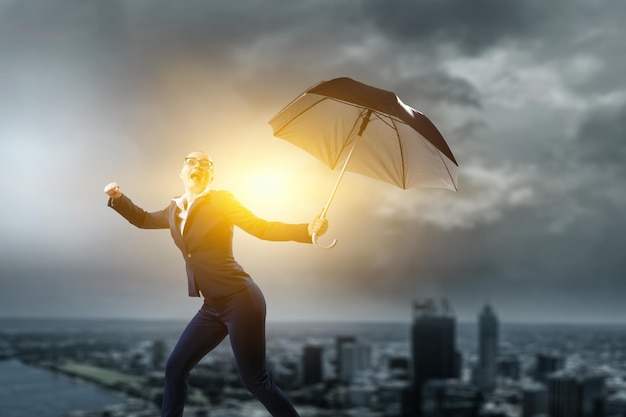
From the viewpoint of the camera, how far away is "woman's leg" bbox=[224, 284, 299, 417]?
2.74 meters

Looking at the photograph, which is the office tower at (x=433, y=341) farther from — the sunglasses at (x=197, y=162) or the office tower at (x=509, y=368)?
the sunglasses at (x=197, y=162)

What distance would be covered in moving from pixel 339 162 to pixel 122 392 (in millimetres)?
11735

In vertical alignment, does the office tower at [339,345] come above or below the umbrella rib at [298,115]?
below

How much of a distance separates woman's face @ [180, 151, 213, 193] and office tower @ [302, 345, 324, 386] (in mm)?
17729

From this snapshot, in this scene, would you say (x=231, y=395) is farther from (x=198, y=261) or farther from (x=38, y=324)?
(x=198, y=261)

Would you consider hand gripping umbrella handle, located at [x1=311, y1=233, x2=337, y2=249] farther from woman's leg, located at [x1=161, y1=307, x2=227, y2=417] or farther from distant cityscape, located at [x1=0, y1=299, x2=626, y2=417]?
distant cityscape, located at [x1=0, y1=299, x2=626, y2=417]

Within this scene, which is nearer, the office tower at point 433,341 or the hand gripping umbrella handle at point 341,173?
the hand gripping umbrella handle at point 341,173

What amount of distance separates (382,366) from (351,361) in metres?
4.64

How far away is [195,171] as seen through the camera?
2.88m

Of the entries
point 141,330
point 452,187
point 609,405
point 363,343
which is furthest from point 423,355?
point 452,187

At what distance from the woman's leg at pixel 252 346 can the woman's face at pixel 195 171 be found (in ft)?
1.71

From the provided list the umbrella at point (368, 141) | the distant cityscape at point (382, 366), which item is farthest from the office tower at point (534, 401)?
the umbrella at point (368, 141)

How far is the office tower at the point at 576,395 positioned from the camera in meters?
22.5

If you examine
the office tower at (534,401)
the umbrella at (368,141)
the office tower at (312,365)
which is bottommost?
the office tower at (534,401)
